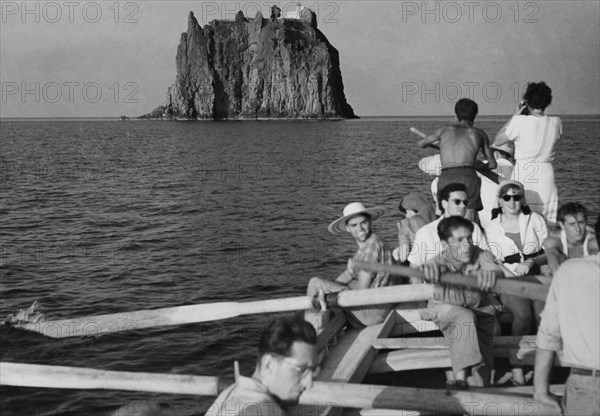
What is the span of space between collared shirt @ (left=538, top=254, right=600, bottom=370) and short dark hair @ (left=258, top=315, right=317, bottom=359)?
1.52 m

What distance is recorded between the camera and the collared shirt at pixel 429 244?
7.05 metres

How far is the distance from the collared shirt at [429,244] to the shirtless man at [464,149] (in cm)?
133

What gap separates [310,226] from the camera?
81.8 feet

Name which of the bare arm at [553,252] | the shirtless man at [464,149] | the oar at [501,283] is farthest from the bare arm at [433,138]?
the oar at [501,283]

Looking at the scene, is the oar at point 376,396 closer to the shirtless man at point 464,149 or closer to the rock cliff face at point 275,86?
the shirtless man at point 464,149

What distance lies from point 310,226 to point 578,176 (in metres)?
20.8

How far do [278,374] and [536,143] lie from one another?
6.38m

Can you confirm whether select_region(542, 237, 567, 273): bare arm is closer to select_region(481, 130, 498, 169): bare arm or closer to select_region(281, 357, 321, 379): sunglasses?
select_region(481, 130, 498, 169): bare arm

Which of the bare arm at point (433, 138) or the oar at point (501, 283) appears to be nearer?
the oar at point (501, 283)

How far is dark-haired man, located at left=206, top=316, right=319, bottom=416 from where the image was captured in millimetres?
3309

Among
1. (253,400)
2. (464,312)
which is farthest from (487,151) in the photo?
(253,400)

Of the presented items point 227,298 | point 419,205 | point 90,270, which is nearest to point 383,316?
point 419,205

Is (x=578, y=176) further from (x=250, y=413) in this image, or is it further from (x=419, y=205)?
(x=250, y=413)

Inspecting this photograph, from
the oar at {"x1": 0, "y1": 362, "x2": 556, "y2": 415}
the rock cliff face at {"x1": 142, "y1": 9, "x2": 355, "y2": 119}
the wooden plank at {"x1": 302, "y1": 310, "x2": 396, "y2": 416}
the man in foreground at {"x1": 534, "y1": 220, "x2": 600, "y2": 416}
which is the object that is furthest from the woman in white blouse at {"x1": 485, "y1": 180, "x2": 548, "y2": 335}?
the rock cliff face at {"x1": 142, "y1": 9, "x2": 355, "y2": 119}
